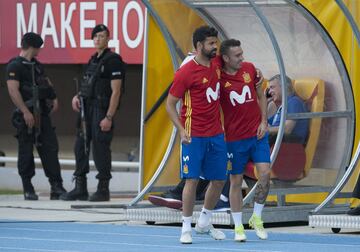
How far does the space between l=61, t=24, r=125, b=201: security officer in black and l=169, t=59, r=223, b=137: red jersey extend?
4626 mm

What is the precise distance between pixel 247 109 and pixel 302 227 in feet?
6.99

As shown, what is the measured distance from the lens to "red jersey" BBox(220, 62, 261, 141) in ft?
41.1

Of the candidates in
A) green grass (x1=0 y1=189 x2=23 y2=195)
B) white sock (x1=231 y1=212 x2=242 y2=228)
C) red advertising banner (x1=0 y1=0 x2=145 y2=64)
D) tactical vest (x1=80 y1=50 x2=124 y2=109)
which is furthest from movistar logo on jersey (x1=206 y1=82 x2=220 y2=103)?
green grass (x1=0 y1=189 x2=23 y2=195)

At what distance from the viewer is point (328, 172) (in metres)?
14.4

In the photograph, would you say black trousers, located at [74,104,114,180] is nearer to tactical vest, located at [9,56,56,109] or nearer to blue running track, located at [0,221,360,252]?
tactical vest, located at [9,56,56,109]

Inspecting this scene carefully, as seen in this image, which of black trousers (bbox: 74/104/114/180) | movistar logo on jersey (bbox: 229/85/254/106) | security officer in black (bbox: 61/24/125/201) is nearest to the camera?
movistar logo on jersey (bbox: 229/85/254/106)

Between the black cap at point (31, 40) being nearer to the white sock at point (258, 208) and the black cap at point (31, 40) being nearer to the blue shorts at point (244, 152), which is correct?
the blue shorts at point (244, 152)

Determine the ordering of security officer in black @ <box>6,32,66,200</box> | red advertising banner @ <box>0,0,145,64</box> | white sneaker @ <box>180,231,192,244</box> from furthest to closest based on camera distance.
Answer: red advertising banner @ <box>0,0,145,64</box> → security officer in black @ <box>6,32,66,200</box> → white sneaker @ <box>180,231,192,244</box>

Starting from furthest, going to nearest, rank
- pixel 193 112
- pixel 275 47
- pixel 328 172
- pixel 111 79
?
pixel 111 79 → pixel 328 172 → pixel 275 47 → pixel 193 112

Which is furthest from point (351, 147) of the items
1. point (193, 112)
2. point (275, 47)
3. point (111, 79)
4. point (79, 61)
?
point (79, 61)

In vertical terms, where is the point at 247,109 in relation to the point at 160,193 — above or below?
above

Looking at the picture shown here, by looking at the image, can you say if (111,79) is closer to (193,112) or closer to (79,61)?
(79,61)

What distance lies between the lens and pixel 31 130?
17.6 m

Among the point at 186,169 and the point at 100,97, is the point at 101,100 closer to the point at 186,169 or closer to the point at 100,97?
the point at 100,97
